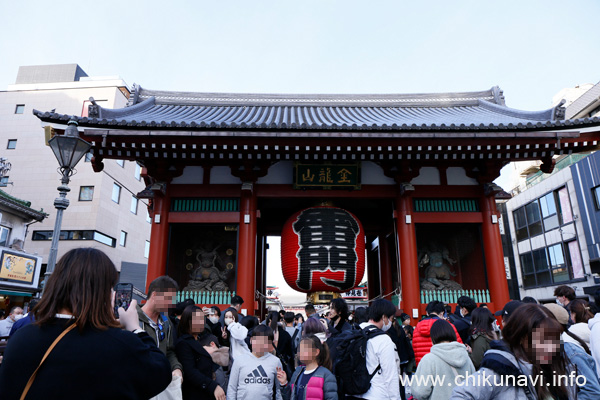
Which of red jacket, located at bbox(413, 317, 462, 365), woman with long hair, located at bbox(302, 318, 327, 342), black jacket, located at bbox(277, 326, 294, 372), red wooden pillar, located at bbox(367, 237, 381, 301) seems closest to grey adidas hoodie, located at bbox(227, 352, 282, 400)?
woman with long hair, located at bbox(302, 318, 327, 342)

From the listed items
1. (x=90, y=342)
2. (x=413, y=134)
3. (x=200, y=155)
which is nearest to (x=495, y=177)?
(x=413, y=134)

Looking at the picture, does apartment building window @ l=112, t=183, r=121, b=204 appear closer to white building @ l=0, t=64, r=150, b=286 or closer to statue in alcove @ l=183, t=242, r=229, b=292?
white building @ l=0, t=64, r=150, b=286

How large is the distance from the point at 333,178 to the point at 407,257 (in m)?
2.84

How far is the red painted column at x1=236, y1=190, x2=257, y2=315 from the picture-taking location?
9180mm

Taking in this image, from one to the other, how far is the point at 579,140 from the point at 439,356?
8.41 meters

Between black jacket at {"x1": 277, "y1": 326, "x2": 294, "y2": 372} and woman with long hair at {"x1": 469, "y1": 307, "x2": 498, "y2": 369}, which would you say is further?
black jacket at {"x1": 277, "y1": 326, "x2": 294, "y2": 372}

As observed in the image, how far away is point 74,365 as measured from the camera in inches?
60.6

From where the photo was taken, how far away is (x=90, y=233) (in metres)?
23.1

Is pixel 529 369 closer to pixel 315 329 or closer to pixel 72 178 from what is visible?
pixel 315 329

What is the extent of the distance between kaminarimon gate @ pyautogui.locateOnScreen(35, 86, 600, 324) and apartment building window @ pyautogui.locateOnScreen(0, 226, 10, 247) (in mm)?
12304

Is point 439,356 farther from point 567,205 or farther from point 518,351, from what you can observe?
point 567,205

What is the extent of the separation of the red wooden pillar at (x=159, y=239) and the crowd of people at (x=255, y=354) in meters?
4.69

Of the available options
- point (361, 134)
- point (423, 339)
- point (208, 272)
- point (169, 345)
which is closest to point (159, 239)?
point (208, 272)

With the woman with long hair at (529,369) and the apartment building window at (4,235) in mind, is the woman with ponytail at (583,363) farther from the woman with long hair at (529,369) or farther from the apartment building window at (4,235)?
the apartment building window at (4,235)
